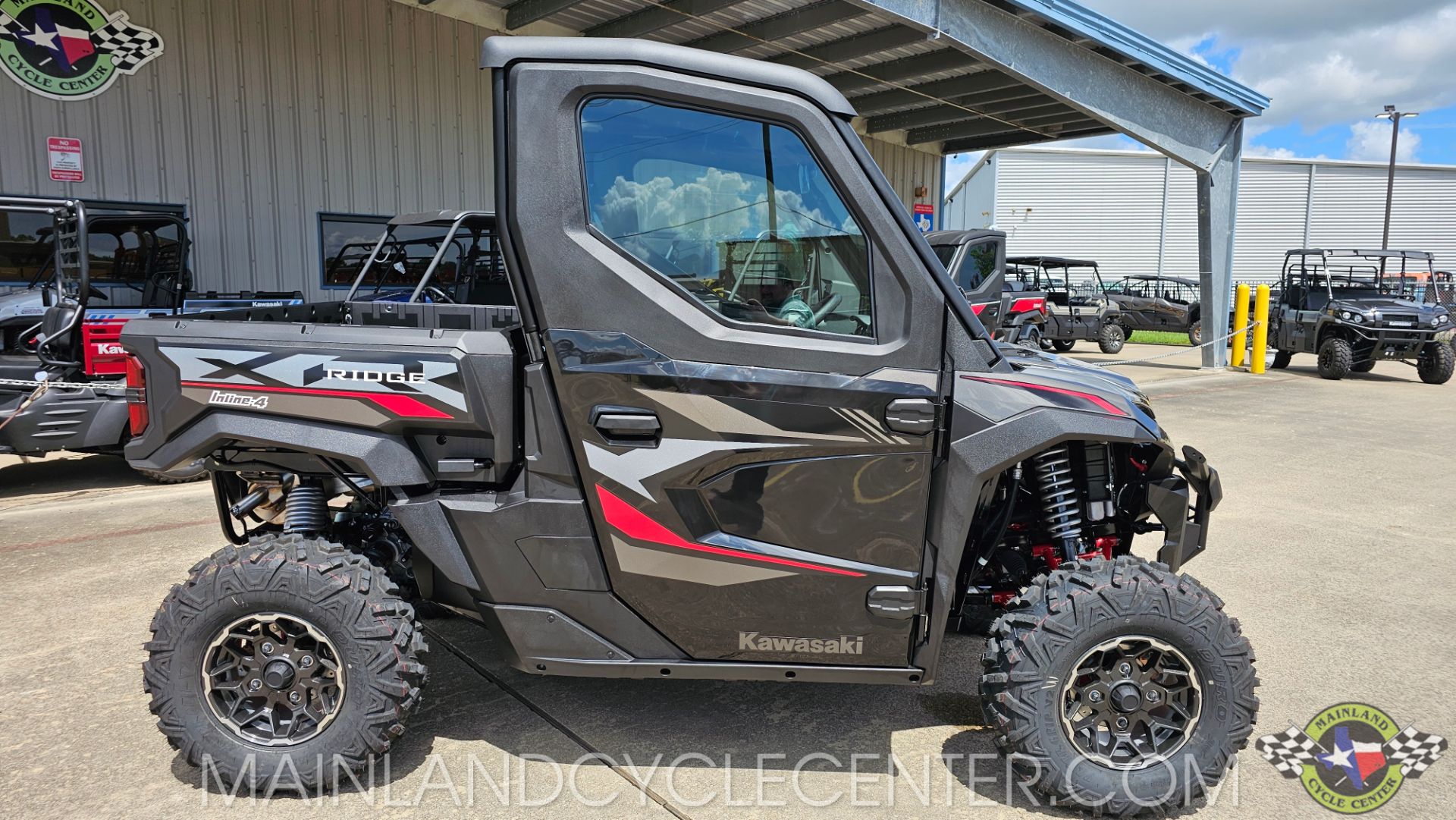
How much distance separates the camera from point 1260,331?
16297mm

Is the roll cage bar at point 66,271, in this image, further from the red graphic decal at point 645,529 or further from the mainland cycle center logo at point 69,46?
the red graphic decal at point 645,529

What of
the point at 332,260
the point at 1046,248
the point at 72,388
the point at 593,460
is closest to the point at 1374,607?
the point at 593,460

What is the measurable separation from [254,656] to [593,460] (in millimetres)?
1199

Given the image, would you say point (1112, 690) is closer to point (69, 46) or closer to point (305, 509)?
point (305, 509)

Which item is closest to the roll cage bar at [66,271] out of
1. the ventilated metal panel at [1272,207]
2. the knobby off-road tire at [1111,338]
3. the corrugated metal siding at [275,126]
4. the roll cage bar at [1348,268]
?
the corrugated metal siding at [275,126]

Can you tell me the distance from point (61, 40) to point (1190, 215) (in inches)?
1773

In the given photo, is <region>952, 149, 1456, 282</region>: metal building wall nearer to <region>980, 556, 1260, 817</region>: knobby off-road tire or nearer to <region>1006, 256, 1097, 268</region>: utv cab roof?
<region>1006, 256, 1097, 268</region>: utv cab roof

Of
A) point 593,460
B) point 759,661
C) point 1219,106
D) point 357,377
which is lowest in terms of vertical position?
point 759,661

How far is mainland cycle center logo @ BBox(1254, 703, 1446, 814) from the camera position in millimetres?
2920

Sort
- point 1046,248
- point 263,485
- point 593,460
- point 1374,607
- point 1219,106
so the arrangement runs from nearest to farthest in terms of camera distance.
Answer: point 593,460, point 263,485, point 1374,607, point 1219,106, point 1046,248

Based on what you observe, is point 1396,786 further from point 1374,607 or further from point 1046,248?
point 1046,248

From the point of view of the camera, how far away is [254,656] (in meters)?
2.81

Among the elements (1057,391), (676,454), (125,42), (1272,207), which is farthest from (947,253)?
(1272,207)

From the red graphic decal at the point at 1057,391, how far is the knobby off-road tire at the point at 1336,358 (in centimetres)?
1469
